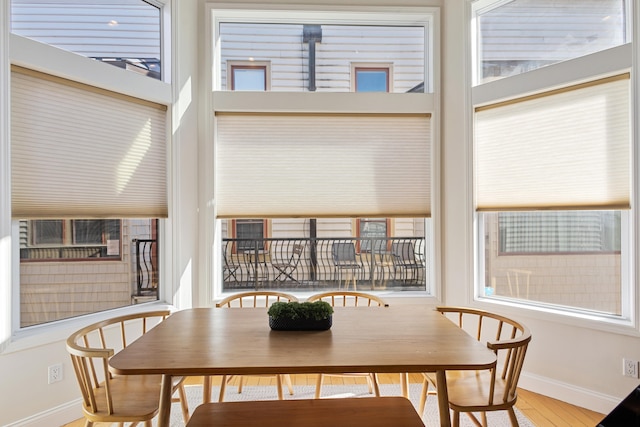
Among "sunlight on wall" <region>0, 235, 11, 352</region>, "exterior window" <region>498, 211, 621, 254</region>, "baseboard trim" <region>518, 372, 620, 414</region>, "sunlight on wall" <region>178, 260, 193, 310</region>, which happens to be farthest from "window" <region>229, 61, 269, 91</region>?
"baseboard trim" <region>518, 372, 620, 414</region>

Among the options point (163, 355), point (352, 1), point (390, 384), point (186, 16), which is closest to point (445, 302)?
point (390, 384)

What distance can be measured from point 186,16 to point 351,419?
128 inches

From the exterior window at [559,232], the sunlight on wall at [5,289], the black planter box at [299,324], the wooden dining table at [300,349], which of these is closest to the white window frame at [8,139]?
the sunlight on wall at [5,289]

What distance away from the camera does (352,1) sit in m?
3.41

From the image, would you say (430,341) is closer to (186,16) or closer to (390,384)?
(390,384)

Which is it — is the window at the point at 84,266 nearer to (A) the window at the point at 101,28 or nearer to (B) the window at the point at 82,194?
(B) the window at the point at 82,194

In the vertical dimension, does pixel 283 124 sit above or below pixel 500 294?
above

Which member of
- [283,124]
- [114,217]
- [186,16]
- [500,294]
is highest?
[186,16]

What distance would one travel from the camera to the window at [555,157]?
105 inches

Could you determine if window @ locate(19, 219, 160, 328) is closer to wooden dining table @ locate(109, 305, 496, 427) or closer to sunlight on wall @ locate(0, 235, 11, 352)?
sunlight on wall @ locate(0, 235, 11, 352)

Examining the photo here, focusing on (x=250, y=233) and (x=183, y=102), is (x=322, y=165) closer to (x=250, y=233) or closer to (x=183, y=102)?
(x=250, y=233)

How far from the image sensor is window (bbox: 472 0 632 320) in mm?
2676

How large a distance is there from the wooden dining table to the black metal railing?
1343 millimetres

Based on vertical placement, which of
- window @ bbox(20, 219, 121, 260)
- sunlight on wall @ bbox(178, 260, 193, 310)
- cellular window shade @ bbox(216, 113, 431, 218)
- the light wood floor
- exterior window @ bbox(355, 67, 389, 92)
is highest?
exterior window @ bbox(355, 67, 389, 92)
